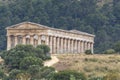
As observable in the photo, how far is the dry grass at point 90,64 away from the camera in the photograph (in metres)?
140

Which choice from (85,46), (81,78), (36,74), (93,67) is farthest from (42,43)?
(81,78)

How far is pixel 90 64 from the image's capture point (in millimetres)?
144500

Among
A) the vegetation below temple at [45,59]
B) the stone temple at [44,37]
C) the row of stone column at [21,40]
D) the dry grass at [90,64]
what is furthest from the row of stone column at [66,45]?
the dry grass at [90,64]

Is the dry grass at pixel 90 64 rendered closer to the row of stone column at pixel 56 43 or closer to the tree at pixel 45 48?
the tree at pixel 45 48

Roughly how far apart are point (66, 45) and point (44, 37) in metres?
8.40

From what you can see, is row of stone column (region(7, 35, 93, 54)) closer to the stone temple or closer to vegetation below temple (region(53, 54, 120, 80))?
the stone temple

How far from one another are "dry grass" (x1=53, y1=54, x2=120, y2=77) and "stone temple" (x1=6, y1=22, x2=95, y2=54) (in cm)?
1182

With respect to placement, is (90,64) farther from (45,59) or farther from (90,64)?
(45,59)

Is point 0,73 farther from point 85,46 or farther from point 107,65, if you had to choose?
point 85,46

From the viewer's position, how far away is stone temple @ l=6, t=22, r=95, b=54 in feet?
545

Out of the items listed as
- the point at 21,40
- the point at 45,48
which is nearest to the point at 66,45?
the point at 21,40

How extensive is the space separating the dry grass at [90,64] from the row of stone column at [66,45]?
13312 millimetres

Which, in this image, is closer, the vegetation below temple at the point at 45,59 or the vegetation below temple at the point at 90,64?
the vegetation below temple at the point at 45,59

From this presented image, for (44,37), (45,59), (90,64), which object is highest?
(44,37)
